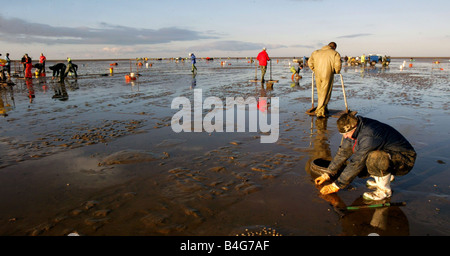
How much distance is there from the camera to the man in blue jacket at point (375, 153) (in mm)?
3637

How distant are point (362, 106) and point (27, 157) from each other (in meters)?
11.8

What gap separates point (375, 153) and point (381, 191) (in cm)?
66

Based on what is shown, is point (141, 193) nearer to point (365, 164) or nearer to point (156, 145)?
point (156, 145)

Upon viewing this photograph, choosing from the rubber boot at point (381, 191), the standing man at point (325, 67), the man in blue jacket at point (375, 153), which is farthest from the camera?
the standing man at point (325, 67)

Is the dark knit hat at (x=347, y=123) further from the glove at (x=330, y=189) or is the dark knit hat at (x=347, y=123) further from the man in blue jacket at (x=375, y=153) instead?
the glove at (x=330, y=189)

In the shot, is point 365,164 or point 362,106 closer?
point 365,164

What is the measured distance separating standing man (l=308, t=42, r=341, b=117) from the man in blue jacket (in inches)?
193

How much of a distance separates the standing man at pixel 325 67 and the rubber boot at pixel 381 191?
16.7 feet

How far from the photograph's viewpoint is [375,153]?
12.0ft

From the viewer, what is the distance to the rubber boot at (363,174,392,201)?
3.81 meters

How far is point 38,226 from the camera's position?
3.33 meters

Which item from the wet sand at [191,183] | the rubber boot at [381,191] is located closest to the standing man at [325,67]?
the wet sand at [191,183]
